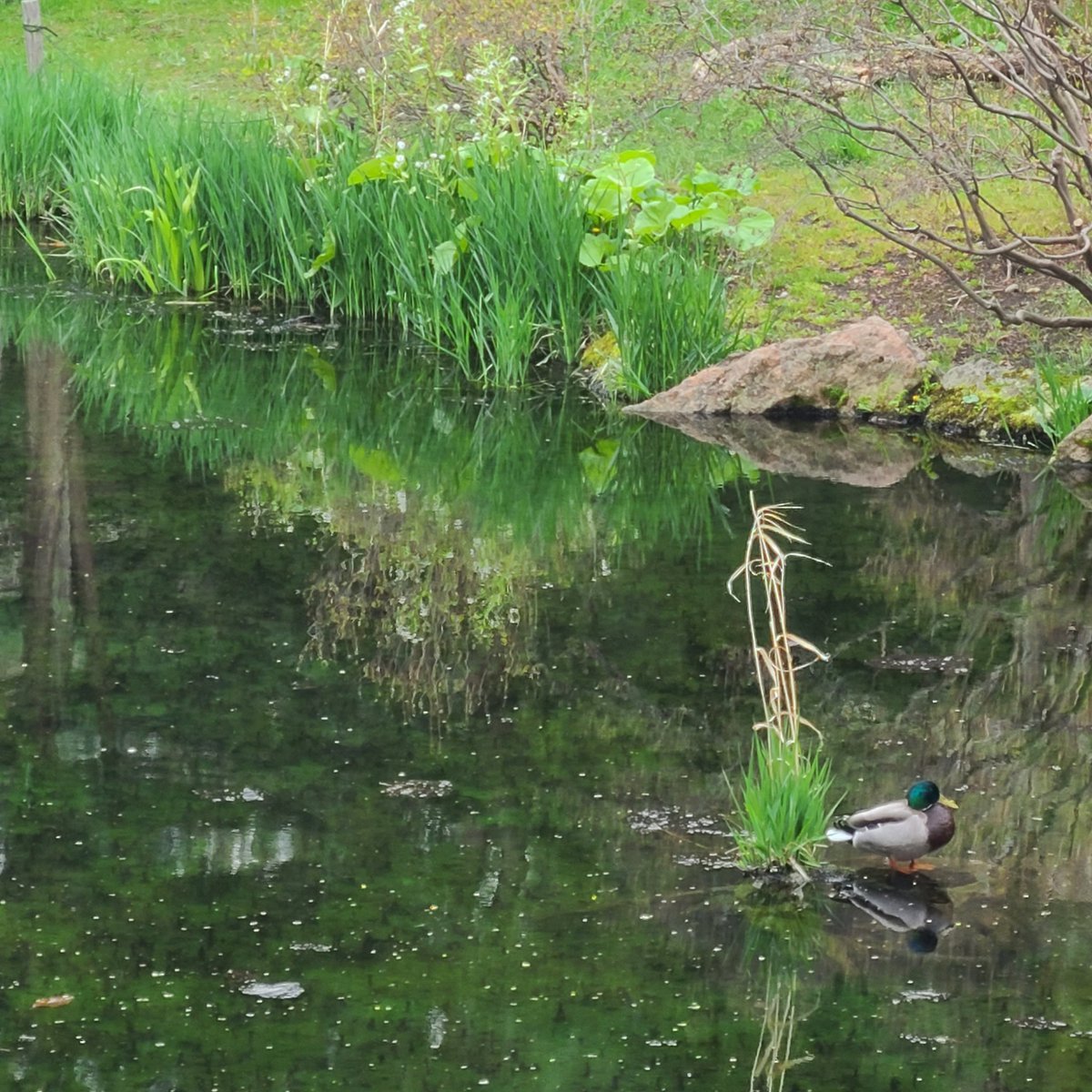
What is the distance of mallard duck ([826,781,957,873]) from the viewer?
5059mm

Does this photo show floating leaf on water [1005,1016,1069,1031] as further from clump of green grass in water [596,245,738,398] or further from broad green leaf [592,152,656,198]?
broad green leaf [592,152,656,198]

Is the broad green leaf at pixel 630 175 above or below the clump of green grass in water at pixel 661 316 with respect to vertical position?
above

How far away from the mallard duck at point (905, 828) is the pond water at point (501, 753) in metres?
0.11

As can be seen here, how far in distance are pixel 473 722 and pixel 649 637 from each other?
102cm

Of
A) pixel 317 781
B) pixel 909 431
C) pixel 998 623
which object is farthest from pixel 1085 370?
pixel 317 781

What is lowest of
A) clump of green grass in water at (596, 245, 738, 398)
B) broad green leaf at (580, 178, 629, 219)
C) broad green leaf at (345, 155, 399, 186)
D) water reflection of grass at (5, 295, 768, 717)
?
water reflection of grass at (5, 295, 768, 717)

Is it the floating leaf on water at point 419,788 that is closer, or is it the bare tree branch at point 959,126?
the floating leaf on water at point 419,788

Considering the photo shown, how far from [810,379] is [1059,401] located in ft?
4.25

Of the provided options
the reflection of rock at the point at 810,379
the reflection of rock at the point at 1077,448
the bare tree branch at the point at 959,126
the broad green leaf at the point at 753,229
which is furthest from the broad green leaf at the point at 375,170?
the reflection of rock at the point at 1077,448

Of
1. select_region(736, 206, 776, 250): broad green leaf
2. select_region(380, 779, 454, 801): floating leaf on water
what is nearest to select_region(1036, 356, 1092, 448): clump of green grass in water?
select_region(736, 206, 776, 250): broad green leaf

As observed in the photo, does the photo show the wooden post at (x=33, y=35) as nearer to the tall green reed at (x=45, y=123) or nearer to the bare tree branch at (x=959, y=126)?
the tall green reed at (x=45, y=123)

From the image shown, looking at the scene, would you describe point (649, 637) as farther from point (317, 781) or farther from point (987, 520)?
point (987, 520)

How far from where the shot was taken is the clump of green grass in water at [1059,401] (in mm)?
9367

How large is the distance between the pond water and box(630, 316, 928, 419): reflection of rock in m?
0.36
